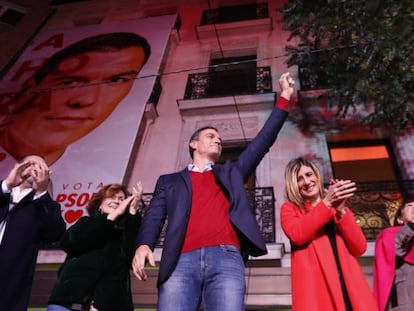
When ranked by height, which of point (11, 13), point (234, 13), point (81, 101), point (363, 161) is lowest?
point (363, 161)

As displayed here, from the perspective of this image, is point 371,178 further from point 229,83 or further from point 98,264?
point 98,264

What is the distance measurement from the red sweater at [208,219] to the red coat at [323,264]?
29cm

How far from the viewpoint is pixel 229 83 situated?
5230 mm

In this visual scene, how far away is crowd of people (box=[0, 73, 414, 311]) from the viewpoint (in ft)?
5.02

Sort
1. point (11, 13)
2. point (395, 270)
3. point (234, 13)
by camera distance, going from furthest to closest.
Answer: point (11, 13)
point (234, 13)
point (395, 270)

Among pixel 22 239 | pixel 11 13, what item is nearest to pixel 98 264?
pixel 22 239

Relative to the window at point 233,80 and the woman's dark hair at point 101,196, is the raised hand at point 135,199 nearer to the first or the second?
the woman's dark hair at point 101,196

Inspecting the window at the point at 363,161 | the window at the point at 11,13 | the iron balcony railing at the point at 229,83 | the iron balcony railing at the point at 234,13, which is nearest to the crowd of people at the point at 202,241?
the window at the point at 363,161

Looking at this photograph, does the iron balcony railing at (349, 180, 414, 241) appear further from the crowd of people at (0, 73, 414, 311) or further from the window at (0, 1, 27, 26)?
the window at (0, 1, 27, 26)

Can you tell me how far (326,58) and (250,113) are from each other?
1047mm

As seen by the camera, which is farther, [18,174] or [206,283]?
[18,174]

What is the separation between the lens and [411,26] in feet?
13.3

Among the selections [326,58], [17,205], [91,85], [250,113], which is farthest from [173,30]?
[17,205]

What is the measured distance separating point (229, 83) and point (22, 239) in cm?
380
